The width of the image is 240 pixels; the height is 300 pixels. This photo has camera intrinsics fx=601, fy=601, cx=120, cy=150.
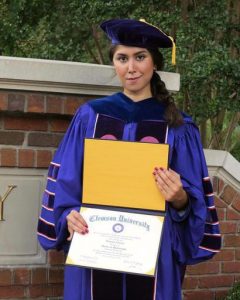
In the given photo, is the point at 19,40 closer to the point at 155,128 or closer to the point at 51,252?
the point at 51,252

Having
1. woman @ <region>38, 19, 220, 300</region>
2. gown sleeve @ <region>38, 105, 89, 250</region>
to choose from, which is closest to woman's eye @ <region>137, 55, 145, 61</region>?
woman @ <region>38, 19, 220, 300</region>

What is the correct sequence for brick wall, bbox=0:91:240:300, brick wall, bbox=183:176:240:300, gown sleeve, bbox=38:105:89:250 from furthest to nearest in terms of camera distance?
brick wall, bbox=183:176:240:300
brick wall, bbox=0:91:240:300
gown sleeve, bbox=38:105:89:250

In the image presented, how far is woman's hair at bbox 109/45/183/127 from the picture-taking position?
2.50 m

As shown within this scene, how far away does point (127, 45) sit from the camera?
8.12ft

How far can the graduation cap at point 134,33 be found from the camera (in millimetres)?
2441

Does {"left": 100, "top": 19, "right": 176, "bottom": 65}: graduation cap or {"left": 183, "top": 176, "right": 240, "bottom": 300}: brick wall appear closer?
{"left": 100, "top": 19, "right": 176, "bottom": 65}: graduation cap

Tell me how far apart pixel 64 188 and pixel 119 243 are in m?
0.33

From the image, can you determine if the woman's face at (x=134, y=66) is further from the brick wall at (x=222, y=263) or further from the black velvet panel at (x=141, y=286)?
the brick wall at (x=222, y=263)

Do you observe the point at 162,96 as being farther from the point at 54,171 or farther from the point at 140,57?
the point at 54,171

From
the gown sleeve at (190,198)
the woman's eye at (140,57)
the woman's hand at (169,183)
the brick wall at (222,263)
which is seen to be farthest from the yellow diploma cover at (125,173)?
the brick wall at (222,263)

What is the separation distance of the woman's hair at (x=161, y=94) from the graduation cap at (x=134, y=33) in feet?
0.14

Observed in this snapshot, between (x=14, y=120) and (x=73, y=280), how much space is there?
0.92 meters

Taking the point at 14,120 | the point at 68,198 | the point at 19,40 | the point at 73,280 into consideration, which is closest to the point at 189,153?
the point at 68,198

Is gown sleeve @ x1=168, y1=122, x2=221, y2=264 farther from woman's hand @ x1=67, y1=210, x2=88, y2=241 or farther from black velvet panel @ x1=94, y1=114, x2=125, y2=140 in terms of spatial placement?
woman's hand @ x1=67, y1=210, x2=88, y2=241
